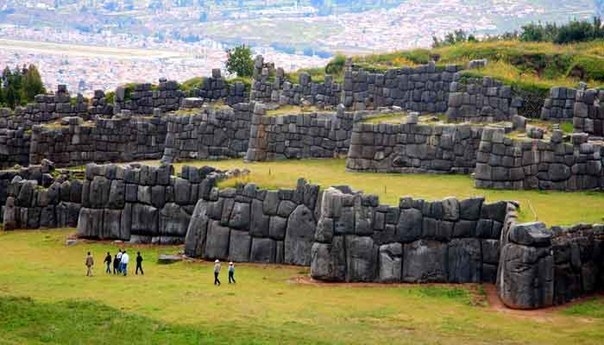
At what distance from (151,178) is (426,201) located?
11227 millimetres

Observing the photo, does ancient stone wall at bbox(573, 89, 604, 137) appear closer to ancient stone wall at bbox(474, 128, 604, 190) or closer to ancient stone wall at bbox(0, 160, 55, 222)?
ancient stone wall at bbox(474, 128, 604, 190)

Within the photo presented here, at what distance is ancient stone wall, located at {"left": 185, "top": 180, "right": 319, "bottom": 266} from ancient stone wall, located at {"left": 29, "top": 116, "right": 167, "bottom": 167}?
721 inches

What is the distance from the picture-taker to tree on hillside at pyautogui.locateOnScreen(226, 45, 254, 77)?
3226 inches

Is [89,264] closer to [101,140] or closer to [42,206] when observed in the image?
[42,206]

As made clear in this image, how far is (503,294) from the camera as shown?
125 feet

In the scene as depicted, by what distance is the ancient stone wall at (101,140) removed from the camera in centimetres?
6372

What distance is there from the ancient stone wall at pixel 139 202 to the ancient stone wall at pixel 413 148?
5.96 m

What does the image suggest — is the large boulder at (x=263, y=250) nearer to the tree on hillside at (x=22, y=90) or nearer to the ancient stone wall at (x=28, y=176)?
the ancient stone wall at (x=28, y=176)

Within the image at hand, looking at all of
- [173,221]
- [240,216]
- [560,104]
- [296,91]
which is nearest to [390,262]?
[240,216]

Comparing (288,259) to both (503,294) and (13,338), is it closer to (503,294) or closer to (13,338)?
(503,294)

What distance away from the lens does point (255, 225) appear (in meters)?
45.2

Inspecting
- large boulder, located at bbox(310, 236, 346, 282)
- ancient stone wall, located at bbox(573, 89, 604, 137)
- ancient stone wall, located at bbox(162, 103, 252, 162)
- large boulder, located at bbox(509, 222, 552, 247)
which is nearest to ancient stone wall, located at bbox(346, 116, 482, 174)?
ancient stone wall, located at bbox(573, 89, 604, 137)

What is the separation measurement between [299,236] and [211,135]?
55.3 feet

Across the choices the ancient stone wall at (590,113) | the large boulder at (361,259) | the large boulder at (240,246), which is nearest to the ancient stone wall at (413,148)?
the ancient stone wall at (590,113)
